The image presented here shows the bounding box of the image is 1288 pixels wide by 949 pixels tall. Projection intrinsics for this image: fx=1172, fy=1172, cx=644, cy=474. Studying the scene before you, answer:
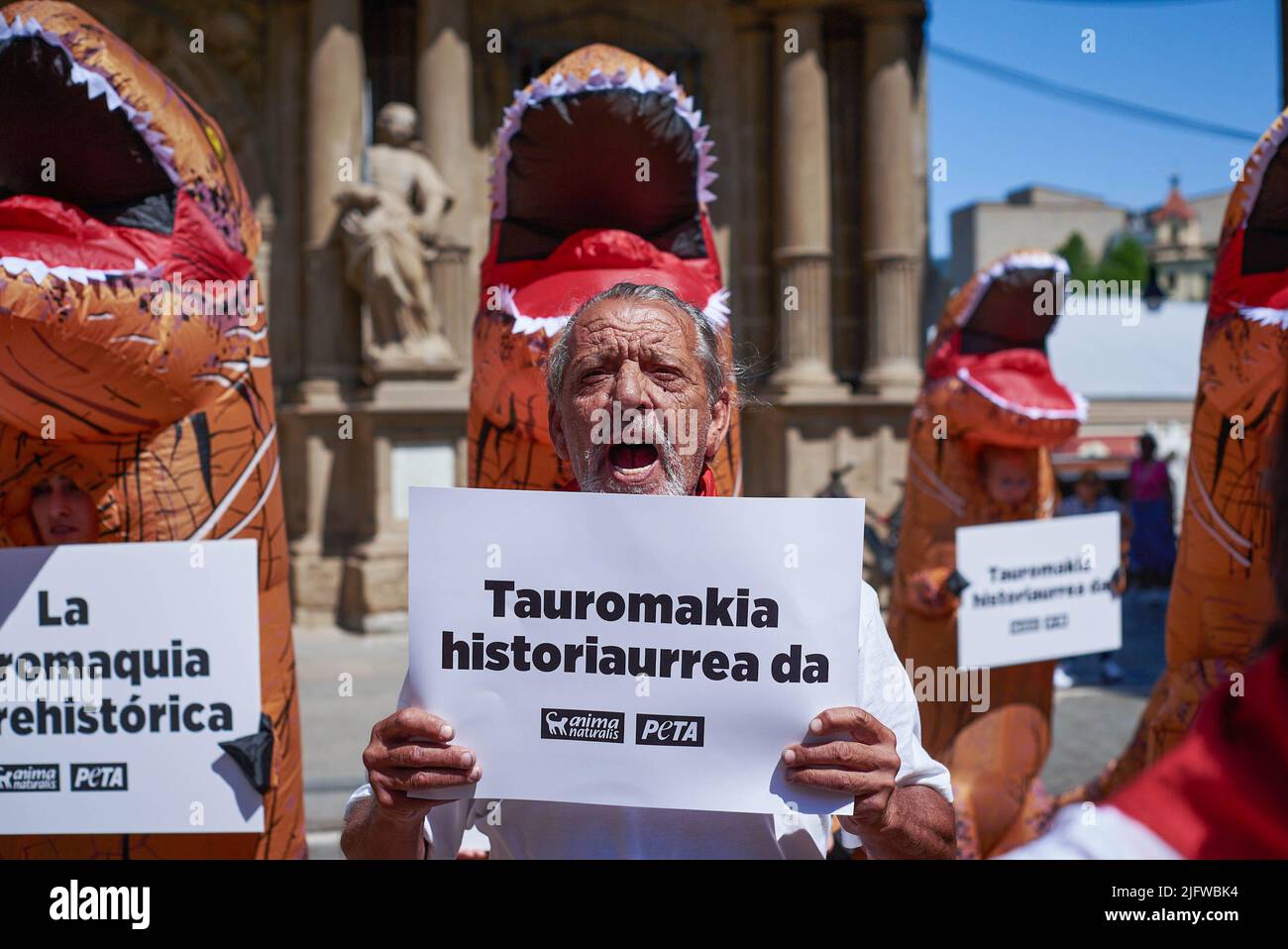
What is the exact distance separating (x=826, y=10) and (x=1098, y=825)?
1221cm

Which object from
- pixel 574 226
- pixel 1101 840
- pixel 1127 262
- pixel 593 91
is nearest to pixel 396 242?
pixel 574 226

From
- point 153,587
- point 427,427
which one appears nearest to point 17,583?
point 153,587

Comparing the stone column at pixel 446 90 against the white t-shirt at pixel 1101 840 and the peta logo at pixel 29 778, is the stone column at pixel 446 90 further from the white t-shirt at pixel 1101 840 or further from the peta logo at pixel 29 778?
the white t-shirt at pixel 1101 840

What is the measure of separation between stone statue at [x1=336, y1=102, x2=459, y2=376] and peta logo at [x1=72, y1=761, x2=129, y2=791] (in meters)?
7.73

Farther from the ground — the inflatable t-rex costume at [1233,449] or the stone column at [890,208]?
the stone column at [890,208]

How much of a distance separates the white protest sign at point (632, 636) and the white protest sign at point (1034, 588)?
9.58 feet

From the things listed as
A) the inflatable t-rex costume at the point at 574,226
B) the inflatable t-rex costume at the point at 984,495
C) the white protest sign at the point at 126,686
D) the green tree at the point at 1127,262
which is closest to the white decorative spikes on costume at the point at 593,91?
the inflatable t-rex costume at the point at 574,226

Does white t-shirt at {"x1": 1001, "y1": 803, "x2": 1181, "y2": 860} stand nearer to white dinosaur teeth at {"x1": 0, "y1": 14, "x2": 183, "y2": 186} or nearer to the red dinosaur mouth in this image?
the red dinosaur mouth

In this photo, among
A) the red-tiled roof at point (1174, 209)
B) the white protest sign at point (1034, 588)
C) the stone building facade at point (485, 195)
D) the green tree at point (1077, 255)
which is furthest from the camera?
the red-tiled roof at point (1174, 209)

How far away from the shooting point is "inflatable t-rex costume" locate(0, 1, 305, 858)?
95.6 inches

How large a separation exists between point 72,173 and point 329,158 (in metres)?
8.31

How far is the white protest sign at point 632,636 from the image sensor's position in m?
1.69

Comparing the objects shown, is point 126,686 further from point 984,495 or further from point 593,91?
point 984,495

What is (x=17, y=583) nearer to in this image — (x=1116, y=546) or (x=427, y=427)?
(x=1116, y=546)
